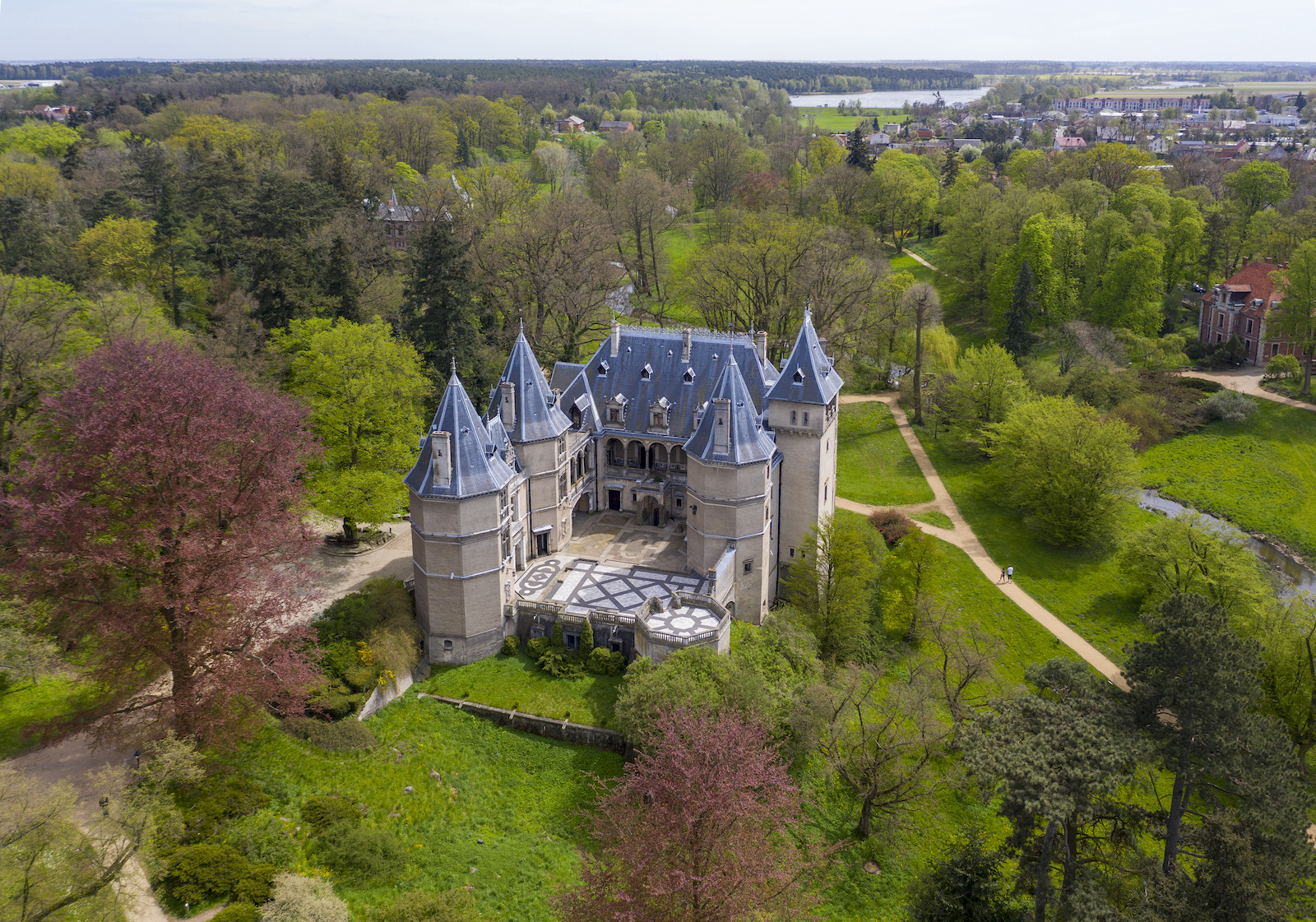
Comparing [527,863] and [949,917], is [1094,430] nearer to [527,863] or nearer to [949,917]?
[949,917]

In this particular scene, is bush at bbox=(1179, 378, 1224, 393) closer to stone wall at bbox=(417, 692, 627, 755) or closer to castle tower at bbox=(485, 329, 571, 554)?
castle tower at bbox=(485, 329, 571, 554)

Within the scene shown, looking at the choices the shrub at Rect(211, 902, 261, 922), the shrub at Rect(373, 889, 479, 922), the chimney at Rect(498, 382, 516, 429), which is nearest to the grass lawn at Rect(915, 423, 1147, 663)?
the chimney at Rect(498, 382, 516, 429)

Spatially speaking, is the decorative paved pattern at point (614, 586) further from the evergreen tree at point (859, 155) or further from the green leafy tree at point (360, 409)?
the evergreen tree at point (859, 155)

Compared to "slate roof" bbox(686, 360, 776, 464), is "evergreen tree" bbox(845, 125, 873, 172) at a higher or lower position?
higher

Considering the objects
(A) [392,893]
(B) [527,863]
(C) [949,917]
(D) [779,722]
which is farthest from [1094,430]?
(A) [392,893]

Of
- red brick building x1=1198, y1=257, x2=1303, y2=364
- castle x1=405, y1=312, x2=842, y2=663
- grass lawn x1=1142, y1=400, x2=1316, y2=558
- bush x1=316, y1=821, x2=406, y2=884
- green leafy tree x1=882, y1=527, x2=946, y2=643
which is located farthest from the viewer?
red brick building x1=1198, y1=257, x2=1303, y2=364

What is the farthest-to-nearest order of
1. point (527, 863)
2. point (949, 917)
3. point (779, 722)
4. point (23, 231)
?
point (23, 231)
point (779, 722)
point (527, 863)
point (949, 917)
